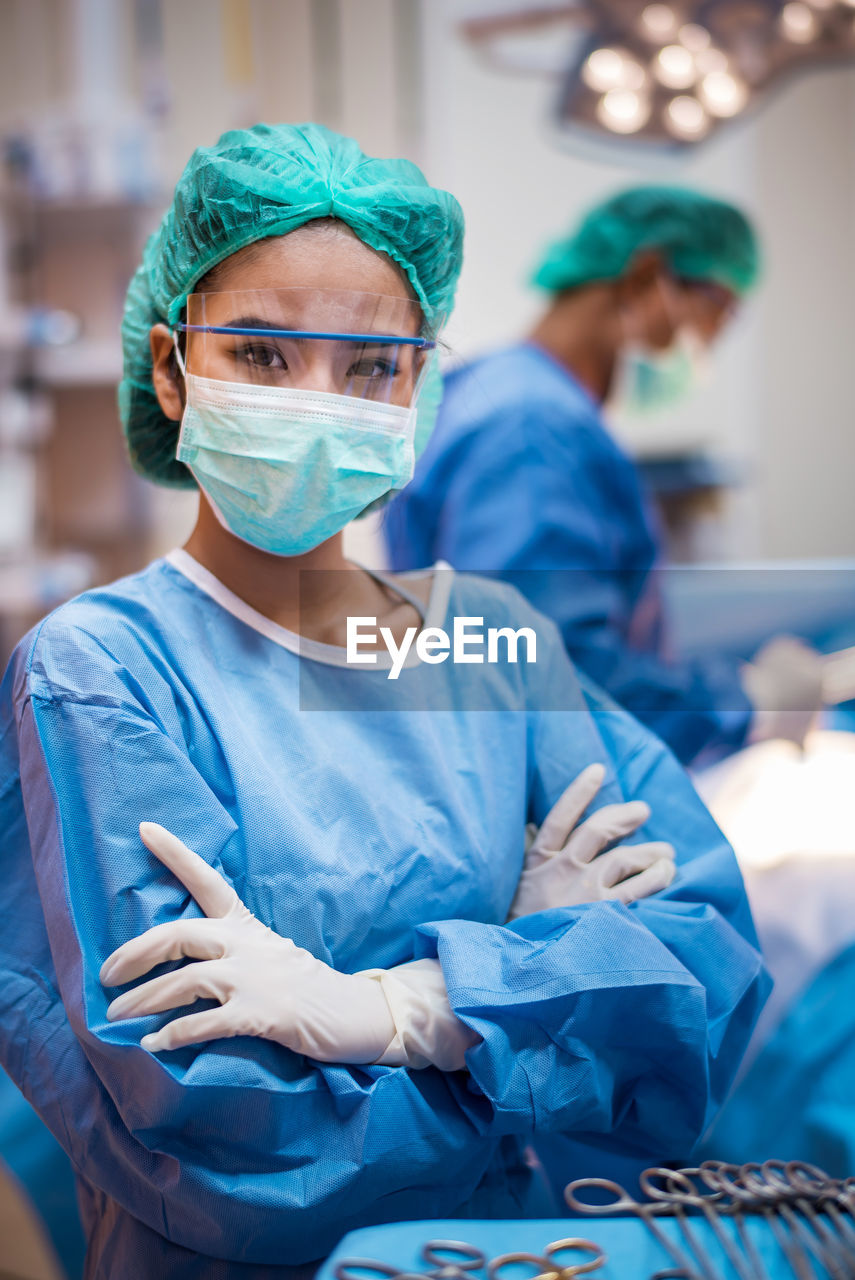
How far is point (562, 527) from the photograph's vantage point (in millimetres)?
1610

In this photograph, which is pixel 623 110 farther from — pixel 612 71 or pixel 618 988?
pixel 618 988

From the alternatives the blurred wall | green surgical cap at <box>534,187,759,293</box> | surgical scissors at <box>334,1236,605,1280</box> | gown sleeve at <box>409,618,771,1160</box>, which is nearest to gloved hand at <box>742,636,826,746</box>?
gown sleeve at <box>409,618,771,1160</box>

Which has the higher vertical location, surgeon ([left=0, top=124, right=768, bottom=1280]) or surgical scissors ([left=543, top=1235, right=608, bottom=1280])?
surgeon ([left=0, top=124, right=768, bottom=1280])

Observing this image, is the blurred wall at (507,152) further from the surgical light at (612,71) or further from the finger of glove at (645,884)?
the finger of glove at (645,884)

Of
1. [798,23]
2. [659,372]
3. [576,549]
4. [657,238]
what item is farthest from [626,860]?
[798,23]

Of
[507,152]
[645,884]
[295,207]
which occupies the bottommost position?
[645,884]

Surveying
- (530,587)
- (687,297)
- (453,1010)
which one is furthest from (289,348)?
(687,297)

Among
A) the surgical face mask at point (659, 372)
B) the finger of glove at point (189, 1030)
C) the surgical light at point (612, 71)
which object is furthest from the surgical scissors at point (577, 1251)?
the surgical light at point (612, 71)

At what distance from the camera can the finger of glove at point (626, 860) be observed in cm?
92

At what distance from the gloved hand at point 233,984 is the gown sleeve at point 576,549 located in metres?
0.79

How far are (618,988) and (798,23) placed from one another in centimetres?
217

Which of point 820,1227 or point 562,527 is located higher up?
point 562,527

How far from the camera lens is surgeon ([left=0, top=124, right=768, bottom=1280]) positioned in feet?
2.51

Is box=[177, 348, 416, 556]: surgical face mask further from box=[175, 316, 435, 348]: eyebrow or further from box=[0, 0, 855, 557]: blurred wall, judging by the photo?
box=[0, 0, 855, 557]: blurred wall
